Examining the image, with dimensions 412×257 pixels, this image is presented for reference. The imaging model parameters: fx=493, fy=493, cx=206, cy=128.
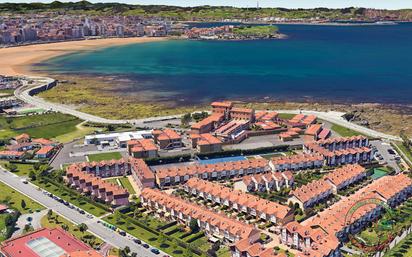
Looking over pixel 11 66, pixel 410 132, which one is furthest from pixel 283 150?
pixel 11 66

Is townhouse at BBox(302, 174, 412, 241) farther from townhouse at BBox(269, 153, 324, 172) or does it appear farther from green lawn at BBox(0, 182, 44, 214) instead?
green lawn at BBox(0, 182, 44, 214)

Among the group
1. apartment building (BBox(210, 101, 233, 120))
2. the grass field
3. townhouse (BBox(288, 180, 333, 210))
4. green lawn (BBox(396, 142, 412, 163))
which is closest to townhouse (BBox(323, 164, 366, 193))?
townhouse (BBox(288, 180, 333, 210))

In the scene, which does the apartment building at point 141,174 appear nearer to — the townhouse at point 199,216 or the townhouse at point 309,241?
the townhouse at point 199,216

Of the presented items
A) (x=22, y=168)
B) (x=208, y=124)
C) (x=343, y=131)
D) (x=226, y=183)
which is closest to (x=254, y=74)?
(x=343, y=131)

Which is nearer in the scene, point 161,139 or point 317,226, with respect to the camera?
point 317,226

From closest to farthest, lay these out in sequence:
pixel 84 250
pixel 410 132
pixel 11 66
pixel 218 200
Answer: pixel 84 250 < pixel 218 200 < pixel 410 132 < pixel 11 66

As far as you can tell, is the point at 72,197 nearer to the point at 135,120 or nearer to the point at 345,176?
the point at 345,176

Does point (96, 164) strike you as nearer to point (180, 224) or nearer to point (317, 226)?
point (180, 224)
